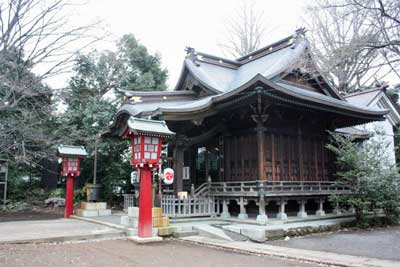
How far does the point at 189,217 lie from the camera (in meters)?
11.9

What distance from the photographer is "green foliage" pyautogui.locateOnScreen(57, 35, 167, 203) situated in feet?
62.4

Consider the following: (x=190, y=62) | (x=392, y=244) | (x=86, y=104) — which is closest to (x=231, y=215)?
(x=392, y=244)

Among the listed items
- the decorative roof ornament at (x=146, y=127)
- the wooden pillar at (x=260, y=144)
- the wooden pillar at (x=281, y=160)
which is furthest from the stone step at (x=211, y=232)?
the wooden pillar at (x=281, y=160)

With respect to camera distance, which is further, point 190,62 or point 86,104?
point 86,104

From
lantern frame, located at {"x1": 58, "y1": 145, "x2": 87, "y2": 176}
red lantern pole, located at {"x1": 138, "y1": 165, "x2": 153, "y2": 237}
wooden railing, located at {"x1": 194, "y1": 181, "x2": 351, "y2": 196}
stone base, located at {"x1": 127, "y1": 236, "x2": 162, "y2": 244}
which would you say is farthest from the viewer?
lantern frame, located at {"x1": 58, "y1": 145, "x2": 87, "y2": 176}

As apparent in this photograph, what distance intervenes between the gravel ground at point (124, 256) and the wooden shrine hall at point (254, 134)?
3501 mm

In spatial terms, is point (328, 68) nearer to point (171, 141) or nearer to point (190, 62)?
point (171, 141)

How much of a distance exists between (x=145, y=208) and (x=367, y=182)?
7530 millimetres

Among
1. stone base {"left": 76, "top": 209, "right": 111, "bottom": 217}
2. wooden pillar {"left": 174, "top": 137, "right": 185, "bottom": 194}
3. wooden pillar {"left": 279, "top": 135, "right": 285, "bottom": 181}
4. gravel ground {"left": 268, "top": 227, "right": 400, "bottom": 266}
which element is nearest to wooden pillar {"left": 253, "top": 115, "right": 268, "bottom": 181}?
wooden pillar {"left": 279, "top": 135, "right": 285, "bottom": 181}

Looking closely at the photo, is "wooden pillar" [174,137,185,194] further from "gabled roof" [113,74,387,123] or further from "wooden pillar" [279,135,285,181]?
"wooden pillar" [279,135,285,181]

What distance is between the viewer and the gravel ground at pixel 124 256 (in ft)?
21.5

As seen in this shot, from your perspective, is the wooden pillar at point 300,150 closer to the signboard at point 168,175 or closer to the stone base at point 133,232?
the signboard at point 168,175

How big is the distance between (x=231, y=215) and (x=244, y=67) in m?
7.74

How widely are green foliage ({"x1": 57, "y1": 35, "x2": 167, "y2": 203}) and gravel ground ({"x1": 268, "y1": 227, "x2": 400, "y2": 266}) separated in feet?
37.3
